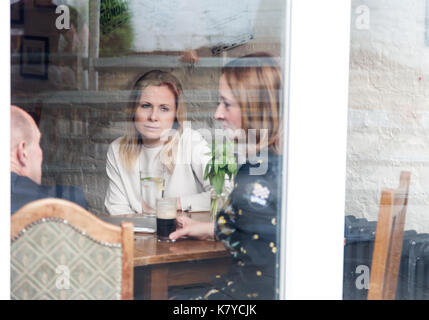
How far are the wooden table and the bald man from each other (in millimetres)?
257

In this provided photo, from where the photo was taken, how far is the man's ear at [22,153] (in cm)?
128

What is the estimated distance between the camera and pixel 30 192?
4.24 feet

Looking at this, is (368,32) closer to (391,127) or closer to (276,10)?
(391,127)

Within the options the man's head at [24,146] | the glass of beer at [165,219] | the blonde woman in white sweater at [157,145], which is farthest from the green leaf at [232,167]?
the blonde woman in white sweater at [157,145]

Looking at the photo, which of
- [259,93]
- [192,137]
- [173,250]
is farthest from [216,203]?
[192,137]

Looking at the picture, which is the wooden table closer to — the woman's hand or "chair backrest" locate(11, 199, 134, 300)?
the woman's hand

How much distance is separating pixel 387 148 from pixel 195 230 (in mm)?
915

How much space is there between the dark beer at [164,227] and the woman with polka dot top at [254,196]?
0.22 metres

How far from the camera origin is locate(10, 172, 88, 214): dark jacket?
Result: 1208 millimetres

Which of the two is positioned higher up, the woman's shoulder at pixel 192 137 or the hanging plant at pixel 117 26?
the hanging plant at pixel 117 26
